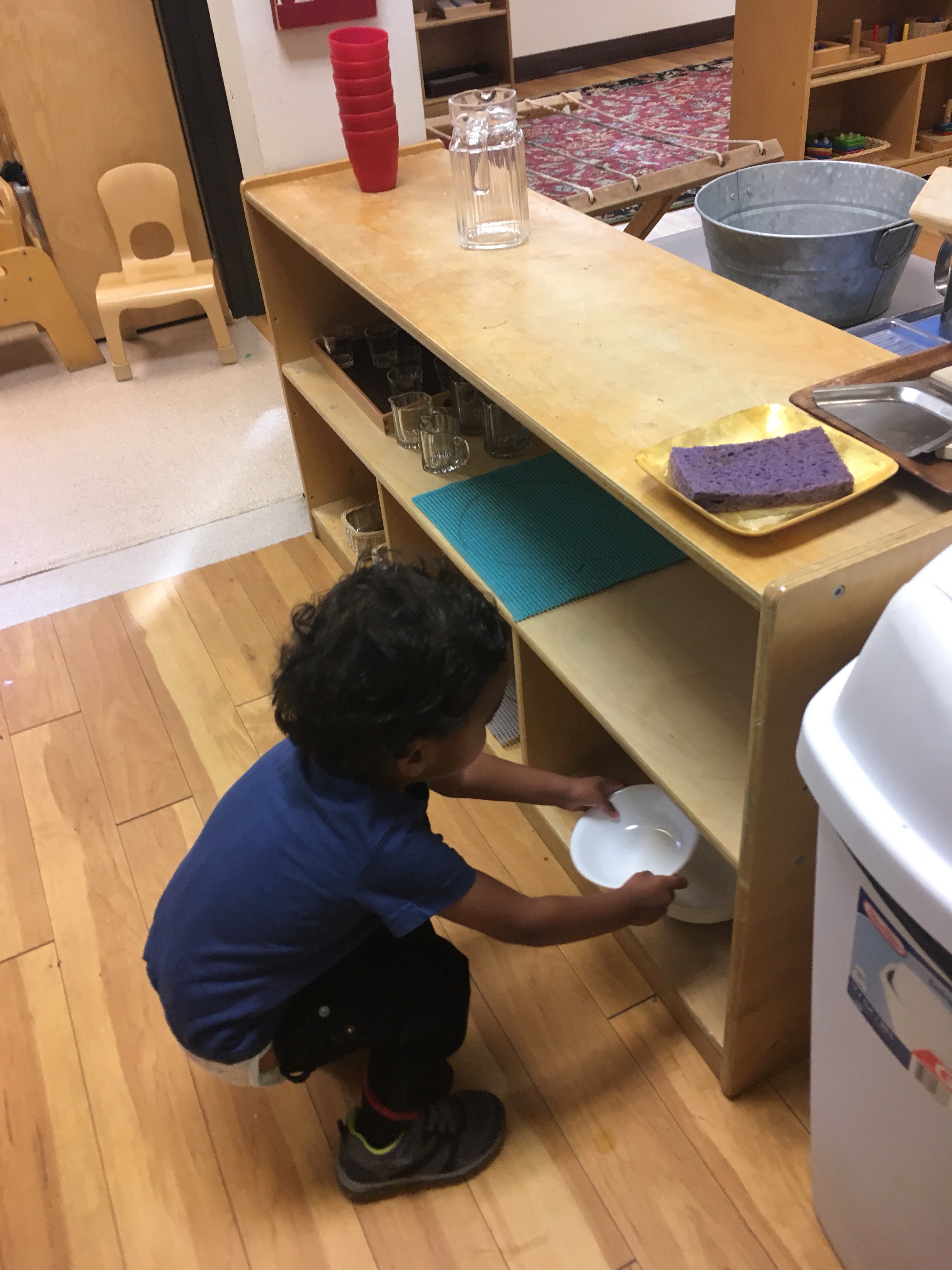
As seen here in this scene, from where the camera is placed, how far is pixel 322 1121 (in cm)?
123

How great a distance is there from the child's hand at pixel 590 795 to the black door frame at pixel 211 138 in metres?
2.27

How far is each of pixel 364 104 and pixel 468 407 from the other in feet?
1.74

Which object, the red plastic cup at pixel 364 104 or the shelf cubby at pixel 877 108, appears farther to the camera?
the shelf cubby at pixel 877 108

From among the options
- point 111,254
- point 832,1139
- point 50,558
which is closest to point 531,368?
point 832,1139

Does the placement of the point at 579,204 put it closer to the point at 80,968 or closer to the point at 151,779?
the point at 151,779

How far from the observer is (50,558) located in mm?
2348

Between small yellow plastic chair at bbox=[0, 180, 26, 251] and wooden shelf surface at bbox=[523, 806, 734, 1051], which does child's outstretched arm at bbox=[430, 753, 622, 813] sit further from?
small yellow plastic chair at bbox=[0, 180, 26, 251]

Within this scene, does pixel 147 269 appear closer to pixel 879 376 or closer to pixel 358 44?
pixel 358 44

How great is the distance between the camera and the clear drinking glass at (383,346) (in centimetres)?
194

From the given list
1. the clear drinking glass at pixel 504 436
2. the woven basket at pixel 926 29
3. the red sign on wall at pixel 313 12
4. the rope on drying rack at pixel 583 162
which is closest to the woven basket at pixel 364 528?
the clear drinking glass at pixel 504 436

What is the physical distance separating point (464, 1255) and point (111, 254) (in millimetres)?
3253

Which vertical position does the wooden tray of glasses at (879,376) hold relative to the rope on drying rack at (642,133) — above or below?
above

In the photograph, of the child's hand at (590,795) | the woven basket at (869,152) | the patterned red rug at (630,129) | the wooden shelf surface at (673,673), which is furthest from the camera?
the patterned red rug at (630,129)

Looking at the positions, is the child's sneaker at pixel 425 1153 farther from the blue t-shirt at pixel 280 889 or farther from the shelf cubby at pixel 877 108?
the shelf cubby at pixel 877 108
